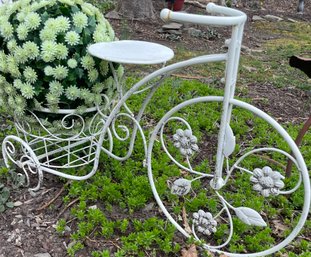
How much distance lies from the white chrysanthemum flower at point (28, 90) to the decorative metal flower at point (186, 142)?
35.1 inches

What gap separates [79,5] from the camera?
250cm

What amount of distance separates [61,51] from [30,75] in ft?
0.77

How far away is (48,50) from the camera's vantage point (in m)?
2.26

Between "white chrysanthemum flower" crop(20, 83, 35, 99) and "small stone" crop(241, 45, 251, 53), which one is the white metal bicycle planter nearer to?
"white chrysanthemum flower" crop(20, 83, 35, 99)

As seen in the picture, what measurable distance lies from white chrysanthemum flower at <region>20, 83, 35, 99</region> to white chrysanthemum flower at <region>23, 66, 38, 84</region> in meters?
0.03

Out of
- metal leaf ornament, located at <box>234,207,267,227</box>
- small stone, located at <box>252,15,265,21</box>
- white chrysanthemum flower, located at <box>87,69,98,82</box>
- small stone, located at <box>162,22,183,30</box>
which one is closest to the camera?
metal leaf ornament, located at <box>234,207,267,227</box>

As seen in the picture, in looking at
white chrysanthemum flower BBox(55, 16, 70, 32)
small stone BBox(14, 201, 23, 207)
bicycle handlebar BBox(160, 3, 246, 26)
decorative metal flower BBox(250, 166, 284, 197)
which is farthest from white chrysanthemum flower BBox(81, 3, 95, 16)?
decorative metal flower BBox(250, 166, 284, 197)

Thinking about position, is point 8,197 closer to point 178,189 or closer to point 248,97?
point 178,189

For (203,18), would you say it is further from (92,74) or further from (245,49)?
(245,49)

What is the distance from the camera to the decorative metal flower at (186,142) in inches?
84.5

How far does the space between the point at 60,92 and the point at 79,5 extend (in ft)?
1.94

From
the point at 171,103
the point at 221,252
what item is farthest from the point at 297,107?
the point at 221,252

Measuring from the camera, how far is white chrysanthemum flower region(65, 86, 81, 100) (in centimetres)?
234

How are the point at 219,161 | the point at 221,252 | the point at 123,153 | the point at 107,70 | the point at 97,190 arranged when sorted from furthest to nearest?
the point at 123,153
the point at 97,190
the point at 107,70
the point at 221,252
the point at 219,161
